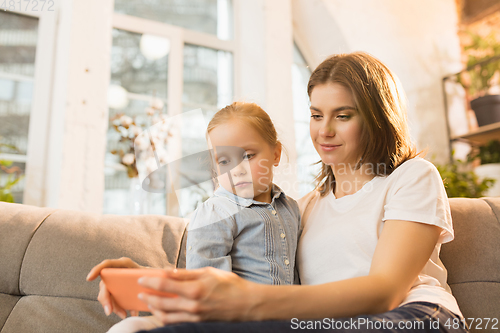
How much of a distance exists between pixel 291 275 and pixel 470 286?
1.85 ft

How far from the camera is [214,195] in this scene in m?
0.72

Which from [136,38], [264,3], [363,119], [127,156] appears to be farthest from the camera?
[264,3]

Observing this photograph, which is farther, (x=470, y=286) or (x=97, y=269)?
(x=470, y=286)

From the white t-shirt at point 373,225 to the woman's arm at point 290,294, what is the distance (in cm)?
7

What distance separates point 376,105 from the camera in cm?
87

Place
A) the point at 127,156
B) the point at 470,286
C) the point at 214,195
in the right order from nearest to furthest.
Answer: the point at 214,195, the point at 470,286, the point at 127,156

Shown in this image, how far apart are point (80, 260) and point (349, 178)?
30.5 inches

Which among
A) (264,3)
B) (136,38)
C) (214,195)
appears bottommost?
(214,195)

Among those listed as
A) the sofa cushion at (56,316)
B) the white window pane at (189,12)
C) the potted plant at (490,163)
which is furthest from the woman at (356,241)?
the potted plant at (490,163)

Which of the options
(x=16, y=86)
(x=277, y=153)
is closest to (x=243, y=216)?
(x=277, y=153)

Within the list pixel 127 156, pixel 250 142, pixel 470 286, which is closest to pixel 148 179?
pixel 250 142

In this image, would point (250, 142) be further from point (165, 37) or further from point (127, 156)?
point (165, 37)

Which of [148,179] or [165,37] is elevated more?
[165,37]

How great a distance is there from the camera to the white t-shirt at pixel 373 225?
708mm
